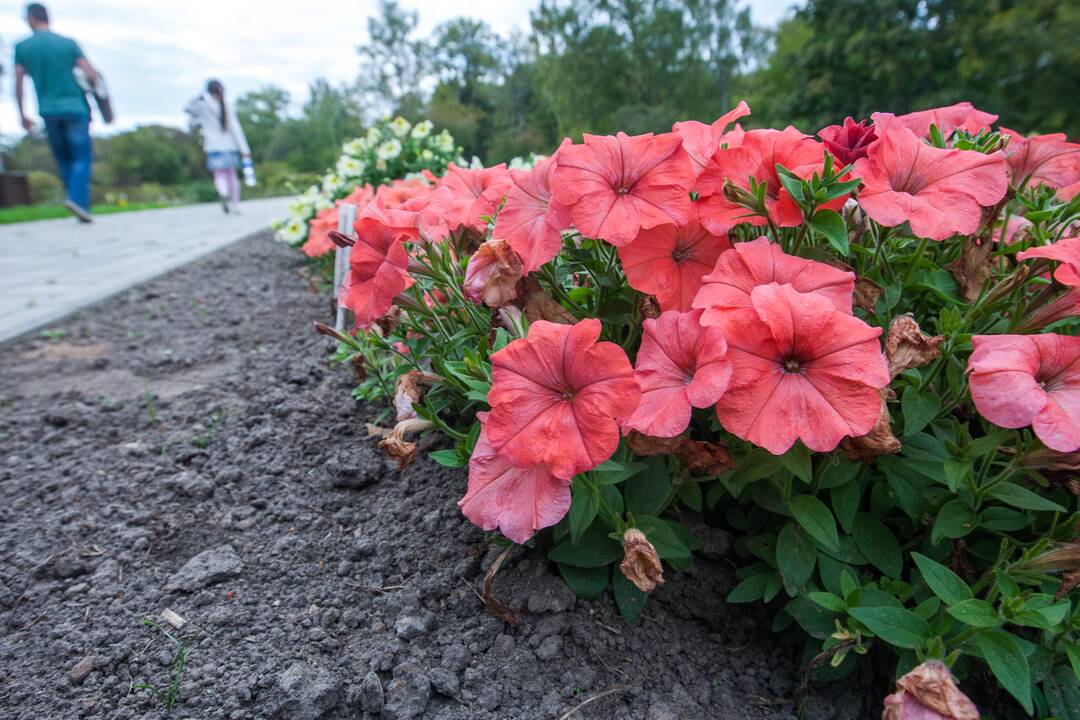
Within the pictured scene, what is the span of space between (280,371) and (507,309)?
6.23 ft

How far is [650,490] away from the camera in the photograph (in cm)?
127

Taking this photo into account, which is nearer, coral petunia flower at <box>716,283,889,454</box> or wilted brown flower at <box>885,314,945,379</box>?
coral petunia flower at <box>716,283,889,454</box>

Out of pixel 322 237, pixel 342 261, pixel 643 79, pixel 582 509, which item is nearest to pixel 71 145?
pixel 322 237

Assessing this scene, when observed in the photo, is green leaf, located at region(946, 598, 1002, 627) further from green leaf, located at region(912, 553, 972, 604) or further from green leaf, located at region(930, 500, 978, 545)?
green leaf, located at region(930, 500, 978, 545)

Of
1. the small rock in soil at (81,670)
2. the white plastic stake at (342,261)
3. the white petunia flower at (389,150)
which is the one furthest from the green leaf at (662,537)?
the white petunia flower at (389,150)

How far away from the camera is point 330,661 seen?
133 centimetres

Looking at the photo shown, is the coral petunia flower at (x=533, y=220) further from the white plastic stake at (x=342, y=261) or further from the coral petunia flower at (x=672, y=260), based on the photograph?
the white plastic stake at (x=342, y=261)

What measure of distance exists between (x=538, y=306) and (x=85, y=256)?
6.64 m

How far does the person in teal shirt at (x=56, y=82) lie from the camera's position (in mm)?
7484

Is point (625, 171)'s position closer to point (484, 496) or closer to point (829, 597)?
point (484, 496)

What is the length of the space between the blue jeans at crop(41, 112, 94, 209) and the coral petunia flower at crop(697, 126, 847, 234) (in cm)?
888

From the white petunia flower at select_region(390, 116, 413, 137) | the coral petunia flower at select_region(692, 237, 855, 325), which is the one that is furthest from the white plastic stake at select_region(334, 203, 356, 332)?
the white petunia flower at select_region(390, 116, 413, 137)

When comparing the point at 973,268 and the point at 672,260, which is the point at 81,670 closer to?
the point at 672,260

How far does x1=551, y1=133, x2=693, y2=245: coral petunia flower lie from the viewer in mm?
1137
